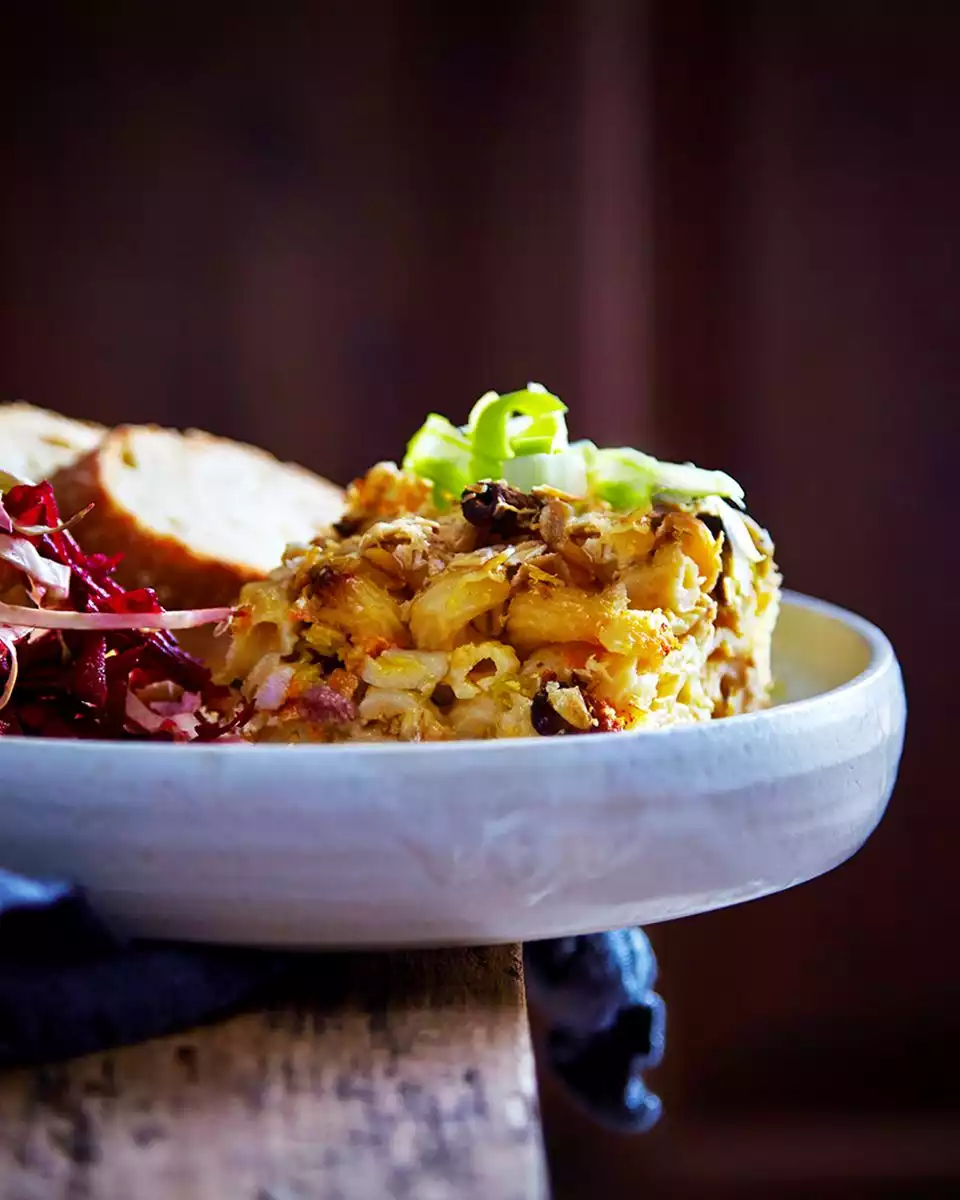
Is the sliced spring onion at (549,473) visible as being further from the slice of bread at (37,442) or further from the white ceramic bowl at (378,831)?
the slice of bread at (37,442)

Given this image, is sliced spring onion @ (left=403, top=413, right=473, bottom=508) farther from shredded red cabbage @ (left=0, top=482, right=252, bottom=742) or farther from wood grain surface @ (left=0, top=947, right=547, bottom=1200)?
wood grain surface @ (left=0, top=947, right=547, bottom=1200)

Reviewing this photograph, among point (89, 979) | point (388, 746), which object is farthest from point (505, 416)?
point (89, 979)

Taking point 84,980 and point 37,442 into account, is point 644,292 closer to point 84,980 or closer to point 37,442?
point 37,442

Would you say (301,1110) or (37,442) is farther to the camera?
(37,442)

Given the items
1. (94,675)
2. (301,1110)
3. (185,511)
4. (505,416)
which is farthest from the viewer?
(185,511)

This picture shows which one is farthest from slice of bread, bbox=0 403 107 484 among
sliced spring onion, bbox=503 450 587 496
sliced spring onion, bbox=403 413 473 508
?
sliced spring onion, bbox=503 450 587 496

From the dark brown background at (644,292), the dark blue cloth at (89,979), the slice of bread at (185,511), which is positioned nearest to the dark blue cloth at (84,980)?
the dark blue cloth at (89,979)

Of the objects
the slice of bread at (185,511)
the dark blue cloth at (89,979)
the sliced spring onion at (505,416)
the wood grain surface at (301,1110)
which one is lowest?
the wood grain surface at (301,1110)
